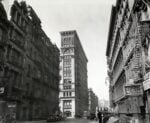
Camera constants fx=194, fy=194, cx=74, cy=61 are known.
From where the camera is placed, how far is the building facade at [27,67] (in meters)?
32.9

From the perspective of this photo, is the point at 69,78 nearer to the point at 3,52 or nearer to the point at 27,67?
the point at 27,67

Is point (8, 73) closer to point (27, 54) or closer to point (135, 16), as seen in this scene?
point (27, 54)

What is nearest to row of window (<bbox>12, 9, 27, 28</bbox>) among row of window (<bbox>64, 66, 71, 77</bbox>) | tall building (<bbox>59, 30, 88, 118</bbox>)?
tall building (<bbox>59, 30, 88, 118</bbox>)

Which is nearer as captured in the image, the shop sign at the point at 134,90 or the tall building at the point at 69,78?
the shop sign at the point at 134,90

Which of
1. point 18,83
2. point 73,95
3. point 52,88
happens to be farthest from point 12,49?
point 73,95

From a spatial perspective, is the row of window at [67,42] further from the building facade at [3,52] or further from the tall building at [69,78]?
the building facade at [3,52]

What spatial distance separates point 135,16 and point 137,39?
2.89 metres

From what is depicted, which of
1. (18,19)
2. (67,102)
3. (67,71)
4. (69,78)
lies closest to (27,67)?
(18,19)

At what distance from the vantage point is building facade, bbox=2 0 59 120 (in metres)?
32.9

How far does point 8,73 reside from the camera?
32.1 metres

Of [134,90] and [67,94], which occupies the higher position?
[67,94]

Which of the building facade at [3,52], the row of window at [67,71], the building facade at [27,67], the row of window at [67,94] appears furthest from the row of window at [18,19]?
the row of window at [67,71]

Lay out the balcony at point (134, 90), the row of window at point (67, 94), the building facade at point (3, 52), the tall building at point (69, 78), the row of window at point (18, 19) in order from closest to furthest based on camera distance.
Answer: the balcony at point (134, 90), the building facade at point (3, 52), the row of window at point (18, 19), the tall building at point (69, 78), the row of window at point (67, 94)

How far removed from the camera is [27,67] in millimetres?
39969
